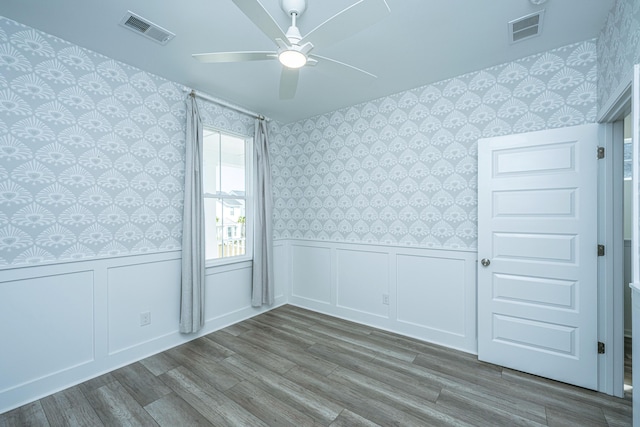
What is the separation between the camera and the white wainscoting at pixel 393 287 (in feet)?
9.04

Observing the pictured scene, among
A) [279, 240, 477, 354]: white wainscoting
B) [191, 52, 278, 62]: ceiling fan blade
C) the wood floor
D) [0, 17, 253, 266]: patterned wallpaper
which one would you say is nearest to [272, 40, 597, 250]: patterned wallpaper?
[279, 240, 477, 354]: white wainscoting

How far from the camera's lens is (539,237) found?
231cm

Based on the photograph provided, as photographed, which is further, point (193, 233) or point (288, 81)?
point (193, 233)

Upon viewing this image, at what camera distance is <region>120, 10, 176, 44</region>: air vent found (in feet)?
6.32

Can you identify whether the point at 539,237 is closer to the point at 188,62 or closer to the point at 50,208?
the point at 188,62

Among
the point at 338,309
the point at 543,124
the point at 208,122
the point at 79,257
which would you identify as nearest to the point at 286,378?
the point at 338,309

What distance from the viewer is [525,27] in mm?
2029

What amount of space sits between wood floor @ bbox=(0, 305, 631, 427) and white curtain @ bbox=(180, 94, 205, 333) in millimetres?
353

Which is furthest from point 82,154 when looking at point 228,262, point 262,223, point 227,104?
point 262,223

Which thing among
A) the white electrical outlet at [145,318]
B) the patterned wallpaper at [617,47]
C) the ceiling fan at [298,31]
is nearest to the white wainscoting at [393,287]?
the patterned wallpaper at [617,47]

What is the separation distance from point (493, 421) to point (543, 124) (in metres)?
2.27

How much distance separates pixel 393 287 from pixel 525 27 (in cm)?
251

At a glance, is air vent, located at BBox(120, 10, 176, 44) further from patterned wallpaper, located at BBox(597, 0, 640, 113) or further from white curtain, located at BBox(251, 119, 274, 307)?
patterned wallpaper, located at BBox(597, 0, 640, 113)

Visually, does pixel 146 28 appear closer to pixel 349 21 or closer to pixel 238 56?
pixel 238 56
